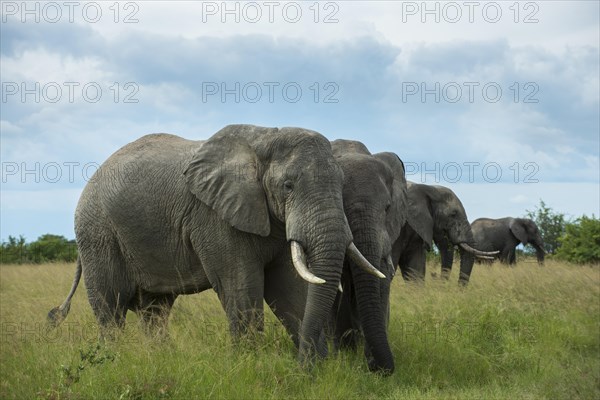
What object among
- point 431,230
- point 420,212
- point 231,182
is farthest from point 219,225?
point 431,230

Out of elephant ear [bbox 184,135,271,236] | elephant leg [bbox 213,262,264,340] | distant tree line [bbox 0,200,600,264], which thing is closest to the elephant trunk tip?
elephant leg [bbox 213,262,264,340]

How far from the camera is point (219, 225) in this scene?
308 inches

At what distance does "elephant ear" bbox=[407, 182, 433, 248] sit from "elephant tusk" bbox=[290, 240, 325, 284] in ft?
25.7

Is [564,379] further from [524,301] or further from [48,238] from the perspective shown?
[48,238]

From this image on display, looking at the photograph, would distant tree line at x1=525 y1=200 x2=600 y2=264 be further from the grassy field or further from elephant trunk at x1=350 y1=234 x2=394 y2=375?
elephant trunk at x1=350 y1=234 x2=394 y2=375

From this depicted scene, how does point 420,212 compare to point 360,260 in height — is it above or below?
above

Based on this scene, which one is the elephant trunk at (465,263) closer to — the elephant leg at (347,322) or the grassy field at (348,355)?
the grassy field at (348,355)

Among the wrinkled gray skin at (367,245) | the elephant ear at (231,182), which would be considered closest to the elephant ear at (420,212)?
the wrinkled gray skin at (367,245)

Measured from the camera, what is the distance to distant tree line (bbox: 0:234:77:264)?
2966 cm

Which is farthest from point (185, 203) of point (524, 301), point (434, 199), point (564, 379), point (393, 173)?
point (434, 199)

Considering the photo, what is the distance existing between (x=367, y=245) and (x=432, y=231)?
8.46m

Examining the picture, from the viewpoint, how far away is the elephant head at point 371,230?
7520 millimetres

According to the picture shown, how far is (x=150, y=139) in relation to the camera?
9.43 meters

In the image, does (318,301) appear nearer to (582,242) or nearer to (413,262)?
(413,262)
